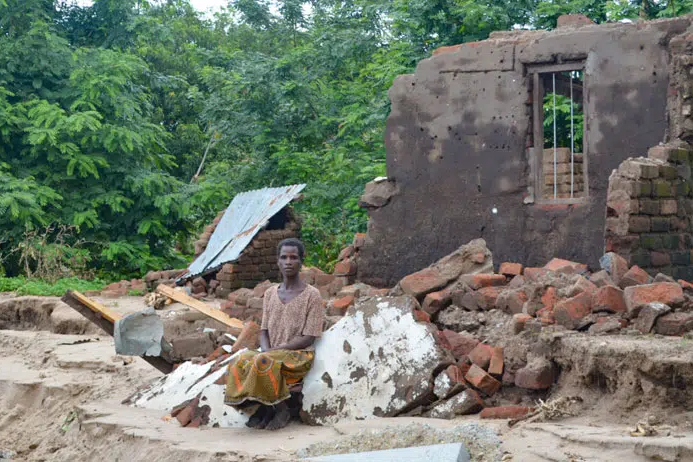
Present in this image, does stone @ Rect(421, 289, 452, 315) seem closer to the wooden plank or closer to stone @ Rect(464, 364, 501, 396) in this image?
stone @ Rect(464, 364, 501, 396)

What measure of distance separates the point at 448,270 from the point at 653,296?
6.67ft

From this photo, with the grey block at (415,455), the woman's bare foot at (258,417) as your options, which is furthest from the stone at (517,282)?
the grey block at (415,455)

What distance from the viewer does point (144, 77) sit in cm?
1997

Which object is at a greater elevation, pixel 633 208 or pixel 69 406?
pixel 633 208

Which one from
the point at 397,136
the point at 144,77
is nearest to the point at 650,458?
the point at 397,136

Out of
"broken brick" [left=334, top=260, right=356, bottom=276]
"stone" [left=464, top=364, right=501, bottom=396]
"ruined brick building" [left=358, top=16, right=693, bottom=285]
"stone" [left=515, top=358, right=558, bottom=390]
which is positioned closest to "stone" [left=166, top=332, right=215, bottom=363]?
"broken brick" [left=334, top=260, right=356, bottom=276]

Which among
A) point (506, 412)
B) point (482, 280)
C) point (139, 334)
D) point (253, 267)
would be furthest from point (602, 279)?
point (253, 267)

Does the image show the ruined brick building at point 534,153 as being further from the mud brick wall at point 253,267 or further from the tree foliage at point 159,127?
the tree foliage at point 159,127

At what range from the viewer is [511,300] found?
6.80m

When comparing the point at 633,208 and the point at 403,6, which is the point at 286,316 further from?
the point at 403,6

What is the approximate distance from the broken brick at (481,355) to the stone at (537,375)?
26cm

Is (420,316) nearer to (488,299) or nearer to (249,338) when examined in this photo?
(488,299)

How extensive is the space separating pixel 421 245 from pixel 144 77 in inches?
479

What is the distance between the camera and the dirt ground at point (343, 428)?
469 centimetres
